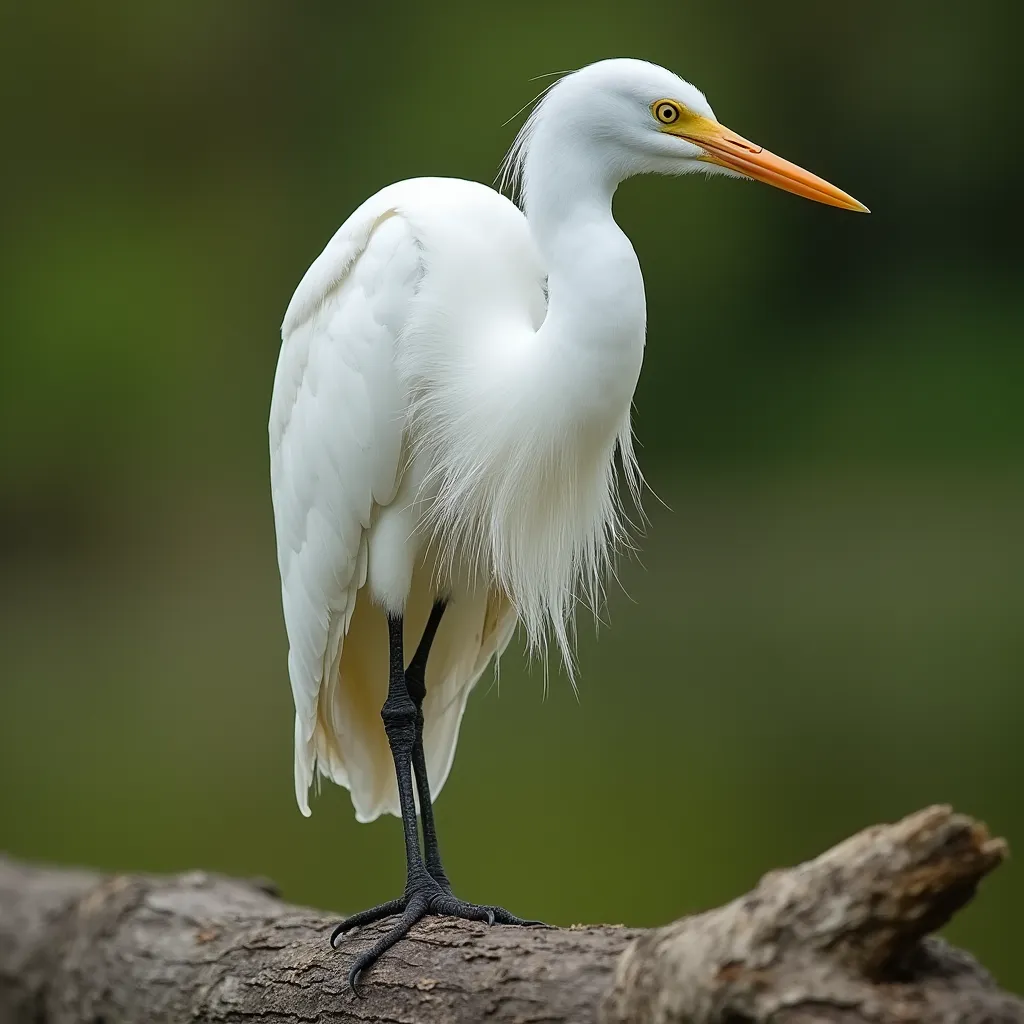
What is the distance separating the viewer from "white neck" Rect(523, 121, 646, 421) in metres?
2.06

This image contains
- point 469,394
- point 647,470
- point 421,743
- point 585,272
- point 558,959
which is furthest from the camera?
point 647,470

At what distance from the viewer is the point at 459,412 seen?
2268 mm

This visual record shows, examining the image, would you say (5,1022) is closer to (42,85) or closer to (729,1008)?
(729,1008)

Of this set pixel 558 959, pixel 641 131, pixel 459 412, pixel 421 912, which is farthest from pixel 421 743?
pixel 641 131

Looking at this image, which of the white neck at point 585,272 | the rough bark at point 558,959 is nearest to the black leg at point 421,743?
the rough bark at point 558,959

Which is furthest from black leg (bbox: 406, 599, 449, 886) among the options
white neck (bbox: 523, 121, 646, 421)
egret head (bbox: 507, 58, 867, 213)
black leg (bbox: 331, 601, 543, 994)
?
egret head (bbox: 507, 58, 867, 213)

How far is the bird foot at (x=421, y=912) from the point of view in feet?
6.81

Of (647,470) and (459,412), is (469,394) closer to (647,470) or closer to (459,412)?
(459,412)

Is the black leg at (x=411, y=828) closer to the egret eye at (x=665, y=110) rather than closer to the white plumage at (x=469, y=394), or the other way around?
the white plumage at (x=469, y=394)

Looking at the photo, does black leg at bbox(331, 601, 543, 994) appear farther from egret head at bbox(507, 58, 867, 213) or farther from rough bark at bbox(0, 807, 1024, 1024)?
egret head at bbox(507, 58, 867, 213)

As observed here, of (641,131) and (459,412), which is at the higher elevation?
(641,131)

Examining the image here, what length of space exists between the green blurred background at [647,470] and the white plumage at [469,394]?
1.04 meters

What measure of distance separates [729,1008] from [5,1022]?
176cm

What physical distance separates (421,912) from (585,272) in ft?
2.81
